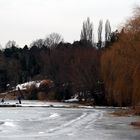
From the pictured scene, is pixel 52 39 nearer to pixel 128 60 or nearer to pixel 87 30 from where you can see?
pixel 87 30

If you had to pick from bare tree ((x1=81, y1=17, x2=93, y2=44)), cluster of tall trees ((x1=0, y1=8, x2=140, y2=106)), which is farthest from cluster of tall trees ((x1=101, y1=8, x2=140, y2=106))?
bare tree ((x1=81, y1=17, x2=93, y2=44))

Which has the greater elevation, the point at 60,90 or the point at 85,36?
the point at 85,36

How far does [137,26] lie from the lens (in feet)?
146

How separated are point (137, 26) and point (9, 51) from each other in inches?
5809

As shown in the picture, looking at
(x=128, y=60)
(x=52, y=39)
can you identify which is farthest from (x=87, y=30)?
(x=128, y=60)

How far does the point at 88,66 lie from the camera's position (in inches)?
4028

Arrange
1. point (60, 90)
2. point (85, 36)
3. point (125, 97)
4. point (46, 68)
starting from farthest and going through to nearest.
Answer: point (85, 36) → point (46, 68) → point (60, 90) → point (125, 97)

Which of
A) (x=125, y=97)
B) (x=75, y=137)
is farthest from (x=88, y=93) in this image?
(x=75, y=137)

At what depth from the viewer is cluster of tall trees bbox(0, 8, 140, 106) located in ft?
151

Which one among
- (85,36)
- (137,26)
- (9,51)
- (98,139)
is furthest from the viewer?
(9,51)

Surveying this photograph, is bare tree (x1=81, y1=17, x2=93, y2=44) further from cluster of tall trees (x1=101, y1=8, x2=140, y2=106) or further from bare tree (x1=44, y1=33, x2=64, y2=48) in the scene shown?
cluster of tall trees (x1=101, y1=8, x2=140, y2=106)

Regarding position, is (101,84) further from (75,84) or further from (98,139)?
(98,139)

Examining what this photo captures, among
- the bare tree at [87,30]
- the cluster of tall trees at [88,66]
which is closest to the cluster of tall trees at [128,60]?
the cluster of tall trees at [88,66]

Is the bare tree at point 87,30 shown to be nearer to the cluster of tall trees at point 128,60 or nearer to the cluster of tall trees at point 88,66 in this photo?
the cluster of tall trees at point 88,66
